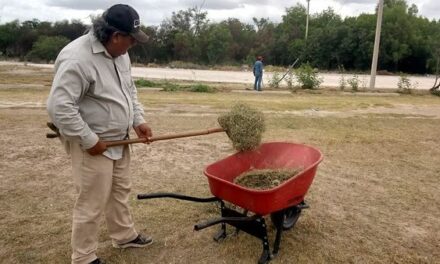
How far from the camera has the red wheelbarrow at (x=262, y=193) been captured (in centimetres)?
312

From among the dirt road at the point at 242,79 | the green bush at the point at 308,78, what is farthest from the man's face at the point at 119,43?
the dirt road at the point at 242,79

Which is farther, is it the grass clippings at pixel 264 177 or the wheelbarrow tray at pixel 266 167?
the grass clippings at pixel 264 177

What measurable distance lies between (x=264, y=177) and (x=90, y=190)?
1502 mm

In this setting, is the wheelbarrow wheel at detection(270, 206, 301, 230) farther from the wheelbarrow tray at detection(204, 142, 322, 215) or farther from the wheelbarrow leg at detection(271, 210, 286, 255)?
the wheelbarrow tray at detection(204, 142, 322, 215)

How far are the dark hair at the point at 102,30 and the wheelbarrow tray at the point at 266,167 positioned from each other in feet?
4.15

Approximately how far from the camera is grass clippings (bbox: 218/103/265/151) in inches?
143

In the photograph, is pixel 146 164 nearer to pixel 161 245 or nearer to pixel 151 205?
pixel 151 205

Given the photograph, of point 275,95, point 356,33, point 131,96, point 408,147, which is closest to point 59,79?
point 131,96

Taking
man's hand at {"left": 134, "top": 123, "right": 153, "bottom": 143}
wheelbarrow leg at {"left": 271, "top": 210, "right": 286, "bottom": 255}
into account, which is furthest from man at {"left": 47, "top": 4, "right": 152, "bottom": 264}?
wheelbarrow leg at {"left": 271, "top": 210, "right": 286, "bottom": 255}

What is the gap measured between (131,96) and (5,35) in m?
68.3

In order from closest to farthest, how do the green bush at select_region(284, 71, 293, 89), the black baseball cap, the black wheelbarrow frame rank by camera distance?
1. the black baseball cap
2. the black wheelbarrow frame
3. the green bush at select_region(284, 71, 293, 89)

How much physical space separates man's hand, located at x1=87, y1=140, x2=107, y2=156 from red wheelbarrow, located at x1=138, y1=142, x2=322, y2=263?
66 centimetres

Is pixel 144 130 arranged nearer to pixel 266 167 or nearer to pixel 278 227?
pixel 266 167

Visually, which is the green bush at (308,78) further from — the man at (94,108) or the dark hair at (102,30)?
the dark hair at (102,30)
